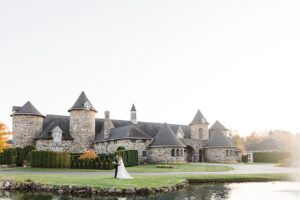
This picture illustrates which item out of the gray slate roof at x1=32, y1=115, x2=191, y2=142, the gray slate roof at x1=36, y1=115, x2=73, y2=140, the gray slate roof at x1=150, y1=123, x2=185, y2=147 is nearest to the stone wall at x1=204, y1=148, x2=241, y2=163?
the gray slate roof at x1=150, y1=123, x2=185, y2=147

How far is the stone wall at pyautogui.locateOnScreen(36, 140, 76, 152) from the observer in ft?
A: 167

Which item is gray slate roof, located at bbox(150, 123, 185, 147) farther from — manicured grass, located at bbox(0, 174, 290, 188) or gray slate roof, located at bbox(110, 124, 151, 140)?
manicured grass, located at bbox(0, 174, 290, 188)

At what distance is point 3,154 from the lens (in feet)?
148

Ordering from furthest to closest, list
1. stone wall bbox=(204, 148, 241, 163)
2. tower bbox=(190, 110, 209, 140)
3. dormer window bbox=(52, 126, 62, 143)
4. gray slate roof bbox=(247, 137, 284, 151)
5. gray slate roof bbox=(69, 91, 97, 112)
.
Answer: gray slate roof bbox=(247, 137, 284, 151) → tower bbox=(190, 110, 209, 140) → stone wall bbox=(204, 148, 241, 163) → gray slate roof bbox=(69, 91, 97, 112) → dormer window bbox=(52, 126, 62, 143)

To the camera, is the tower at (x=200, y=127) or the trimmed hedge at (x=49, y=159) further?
the tower at (x=200, y=127)

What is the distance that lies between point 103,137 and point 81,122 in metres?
4.05

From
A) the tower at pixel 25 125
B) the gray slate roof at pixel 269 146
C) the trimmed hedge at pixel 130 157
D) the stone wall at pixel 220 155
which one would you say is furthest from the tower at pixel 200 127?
the tower at pixel 25 125

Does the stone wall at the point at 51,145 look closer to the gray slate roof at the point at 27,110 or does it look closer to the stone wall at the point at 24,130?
the stone wall at the point at 24,130

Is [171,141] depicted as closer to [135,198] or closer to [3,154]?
[3,154]

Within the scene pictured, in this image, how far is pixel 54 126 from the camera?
52.7 meters

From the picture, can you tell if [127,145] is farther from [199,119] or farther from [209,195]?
[209,195]

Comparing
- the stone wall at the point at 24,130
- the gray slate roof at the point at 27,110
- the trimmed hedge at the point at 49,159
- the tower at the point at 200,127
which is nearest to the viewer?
the trimmed hedge at the point at 49,159

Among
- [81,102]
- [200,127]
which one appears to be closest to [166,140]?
[81,102]

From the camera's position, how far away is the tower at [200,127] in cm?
6400
